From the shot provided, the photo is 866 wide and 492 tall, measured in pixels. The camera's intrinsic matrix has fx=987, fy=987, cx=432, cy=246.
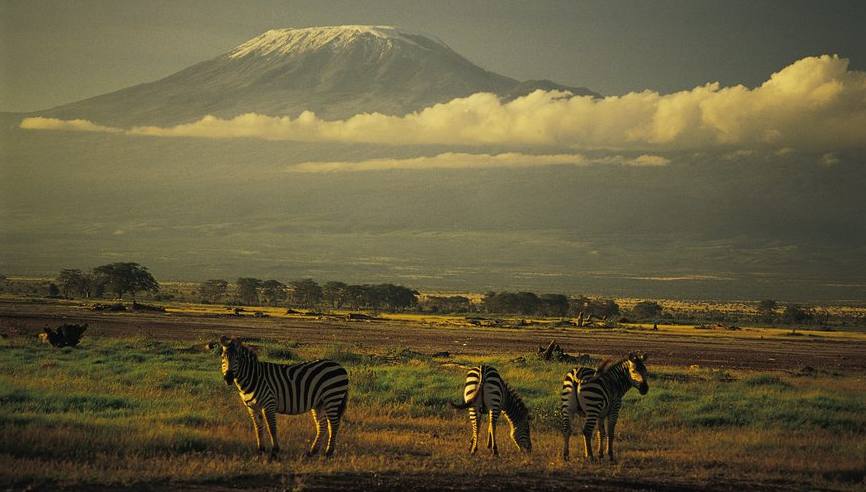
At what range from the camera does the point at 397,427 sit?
65.3 feet

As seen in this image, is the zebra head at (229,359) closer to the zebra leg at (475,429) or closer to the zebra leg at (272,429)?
the zebra leg at (272,429)

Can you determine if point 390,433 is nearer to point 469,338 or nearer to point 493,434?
point 493,434

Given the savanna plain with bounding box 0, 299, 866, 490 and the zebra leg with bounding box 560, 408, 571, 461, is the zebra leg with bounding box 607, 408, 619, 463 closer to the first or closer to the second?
the savanna plain with bounding box 0, 299, 866, 490

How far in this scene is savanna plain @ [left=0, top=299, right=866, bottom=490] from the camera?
A: 1462cm

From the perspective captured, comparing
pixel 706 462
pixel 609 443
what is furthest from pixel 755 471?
pixel 609 443

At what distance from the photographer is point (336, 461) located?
1557 cm

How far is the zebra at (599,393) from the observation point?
16609 millimetres

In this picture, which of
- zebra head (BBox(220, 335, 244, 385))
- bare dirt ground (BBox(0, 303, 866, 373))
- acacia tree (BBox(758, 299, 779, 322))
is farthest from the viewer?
acacia tree (BBox(758, 299, 779, 322))

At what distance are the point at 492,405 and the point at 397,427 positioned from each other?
11.4ft

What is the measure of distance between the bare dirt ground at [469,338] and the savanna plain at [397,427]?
10.7 feet

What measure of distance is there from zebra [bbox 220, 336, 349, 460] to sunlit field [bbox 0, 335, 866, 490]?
1.88 ft

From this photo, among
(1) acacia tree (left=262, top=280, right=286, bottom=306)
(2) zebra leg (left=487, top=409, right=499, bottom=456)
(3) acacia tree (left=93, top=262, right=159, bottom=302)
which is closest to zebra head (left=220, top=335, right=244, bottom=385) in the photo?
(2) zebra leg (left=487, top=409, right=499, bottom=456)

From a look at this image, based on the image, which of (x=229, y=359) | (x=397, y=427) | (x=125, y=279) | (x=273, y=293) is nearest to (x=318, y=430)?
(x=229, y=359)

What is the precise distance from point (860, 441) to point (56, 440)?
14979mm
